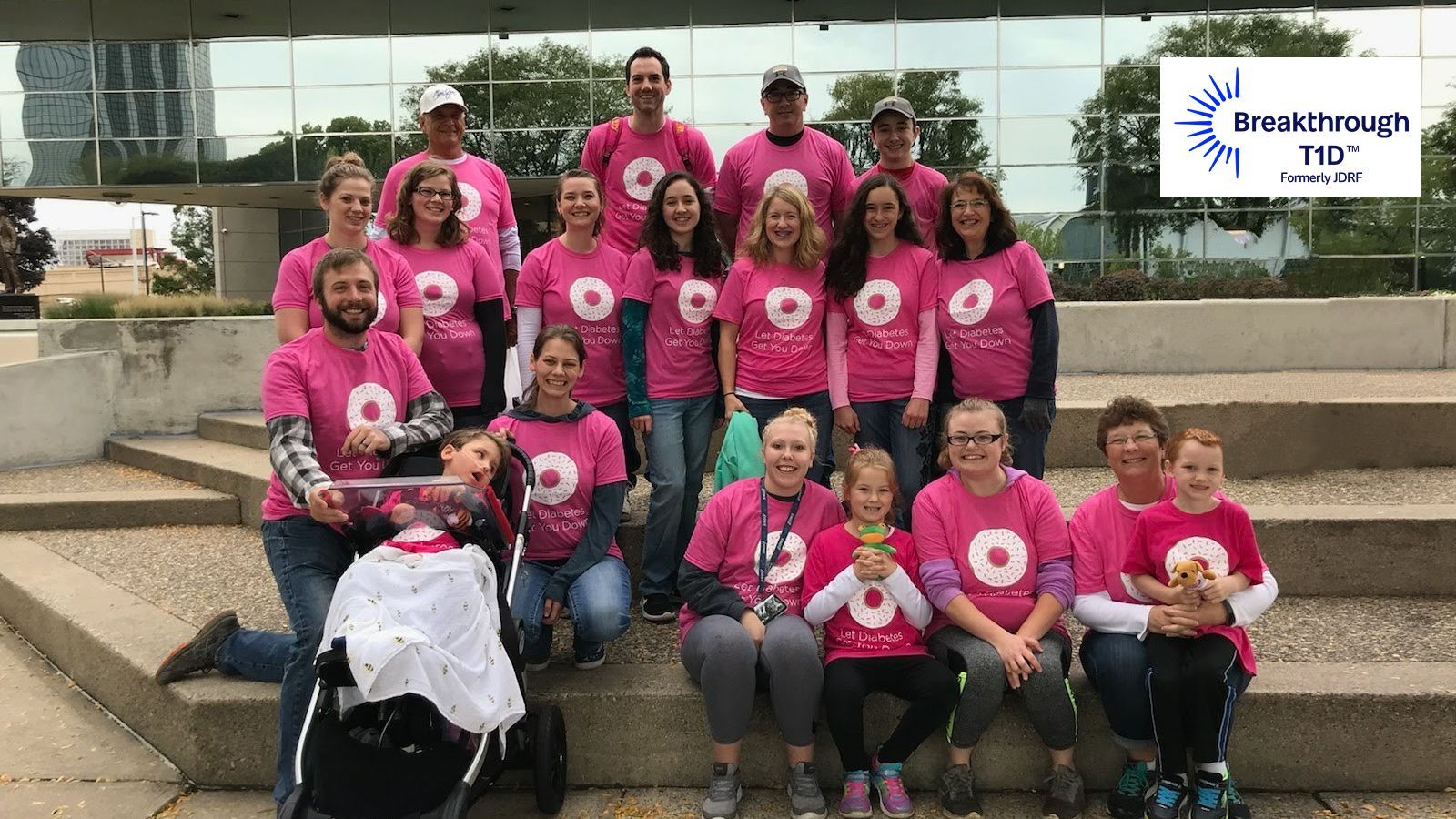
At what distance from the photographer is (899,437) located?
4672mm

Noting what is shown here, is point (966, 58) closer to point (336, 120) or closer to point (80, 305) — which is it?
point (336, 120)

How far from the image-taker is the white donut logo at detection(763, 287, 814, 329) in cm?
467

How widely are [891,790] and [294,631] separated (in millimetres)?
2200

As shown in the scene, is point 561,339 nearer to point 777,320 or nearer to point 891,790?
point 777,320

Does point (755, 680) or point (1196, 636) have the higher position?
point (1196, 636)

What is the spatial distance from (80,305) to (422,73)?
41.0 feet

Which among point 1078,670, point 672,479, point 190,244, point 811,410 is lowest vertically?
point 1078,670

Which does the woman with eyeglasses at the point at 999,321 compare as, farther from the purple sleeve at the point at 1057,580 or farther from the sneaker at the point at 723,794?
the sneaker at the point at 723,794

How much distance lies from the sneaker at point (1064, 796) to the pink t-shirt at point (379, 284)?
311 centimetres

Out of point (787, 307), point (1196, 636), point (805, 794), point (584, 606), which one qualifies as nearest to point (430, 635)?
point (584, 606)

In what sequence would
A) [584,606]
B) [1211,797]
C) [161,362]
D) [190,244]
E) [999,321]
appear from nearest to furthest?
[1211,797]
[584,606]
[999,321]
[161,362]
[190,244]

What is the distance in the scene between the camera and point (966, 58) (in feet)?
71.7

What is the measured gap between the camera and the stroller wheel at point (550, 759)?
354 cm

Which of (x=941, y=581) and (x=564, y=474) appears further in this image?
(x=564, y=474)
